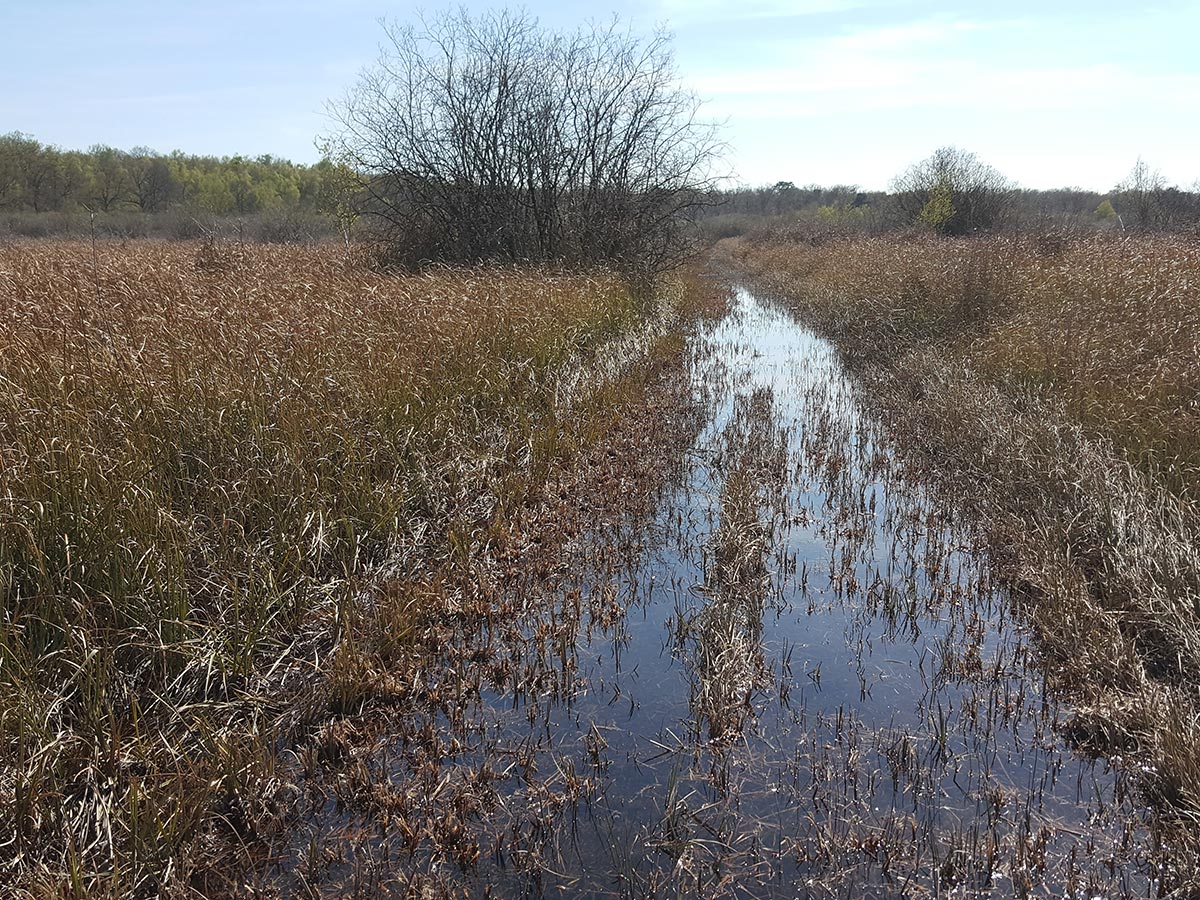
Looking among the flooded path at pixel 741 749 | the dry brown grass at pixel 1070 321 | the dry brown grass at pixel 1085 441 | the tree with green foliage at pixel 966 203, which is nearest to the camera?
the flooded path at pixel 741 749

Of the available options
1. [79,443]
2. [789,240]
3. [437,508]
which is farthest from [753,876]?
[789,240]

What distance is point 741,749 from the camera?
342 cm

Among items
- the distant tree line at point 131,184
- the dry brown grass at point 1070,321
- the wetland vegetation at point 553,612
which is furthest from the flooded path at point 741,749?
the distant tree line at point 131,184

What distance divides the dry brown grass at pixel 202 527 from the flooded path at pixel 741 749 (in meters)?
0.61

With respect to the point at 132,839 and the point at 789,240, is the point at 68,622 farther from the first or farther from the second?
the point at 789,240

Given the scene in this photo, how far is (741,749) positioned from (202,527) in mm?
3276

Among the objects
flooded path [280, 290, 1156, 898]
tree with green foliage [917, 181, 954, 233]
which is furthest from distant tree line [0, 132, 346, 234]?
flooded path [280, 290, 1156, 898]

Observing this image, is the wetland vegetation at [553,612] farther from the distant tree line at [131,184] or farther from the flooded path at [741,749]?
the distant tree line at [131,184]

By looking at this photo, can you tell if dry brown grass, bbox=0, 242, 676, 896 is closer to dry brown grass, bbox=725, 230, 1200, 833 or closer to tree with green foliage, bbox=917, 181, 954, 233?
dry brown grass, bbox=725, 230, 1200, 833

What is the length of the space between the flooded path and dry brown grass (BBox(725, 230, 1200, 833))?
0.30 metres

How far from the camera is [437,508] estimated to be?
218 inches

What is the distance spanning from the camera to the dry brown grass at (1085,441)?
145 inches

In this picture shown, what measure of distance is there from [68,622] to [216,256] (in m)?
A: 12.1

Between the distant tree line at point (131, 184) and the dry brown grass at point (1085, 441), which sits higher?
the distant tree line at point (131, 184)
